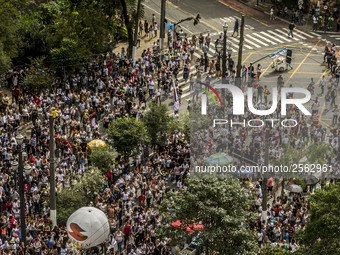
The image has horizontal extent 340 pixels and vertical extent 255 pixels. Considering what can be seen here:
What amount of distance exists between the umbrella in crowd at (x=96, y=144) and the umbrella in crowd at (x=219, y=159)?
24.3 ft

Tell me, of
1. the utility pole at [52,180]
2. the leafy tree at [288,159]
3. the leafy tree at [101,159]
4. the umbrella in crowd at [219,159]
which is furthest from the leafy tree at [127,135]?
the leafy tree at [288,159]

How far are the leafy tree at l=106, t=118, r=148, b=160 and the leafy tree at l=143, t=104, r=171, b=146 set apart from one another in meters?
0.85

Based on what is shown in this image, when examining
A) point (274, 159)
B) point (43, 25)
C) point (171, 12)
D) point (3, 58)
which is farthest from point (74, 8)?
point (274, 159)

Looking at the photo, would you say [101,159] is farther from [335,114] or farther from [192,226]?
[335,114]

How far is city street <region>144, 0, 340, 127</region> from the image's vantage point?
2827 inches

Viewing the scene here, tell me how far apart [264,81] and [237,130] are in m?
9.66

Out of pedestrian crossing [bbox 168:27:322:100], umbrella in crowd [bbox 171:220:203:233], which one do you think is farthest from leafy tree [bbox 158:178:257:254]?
pedestrian crossing [bbox 168:27:322:100]

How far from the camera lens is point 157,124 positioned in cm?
6028

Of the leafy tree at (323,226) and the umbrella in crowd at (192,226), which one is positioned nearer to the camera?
the leafy tree at (323,226)

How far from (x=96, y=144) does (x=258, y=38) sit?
25.9 metres

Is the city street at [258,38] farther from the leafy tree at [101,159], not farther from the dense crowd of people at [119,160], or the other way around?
the leafy tree at [101,159]

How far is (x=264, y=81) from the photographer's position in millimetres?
68188

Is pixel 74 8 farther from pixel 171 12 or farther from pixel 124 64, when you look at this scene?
pixel 171 12

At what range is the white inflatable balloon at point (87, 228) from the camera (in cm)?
4969
